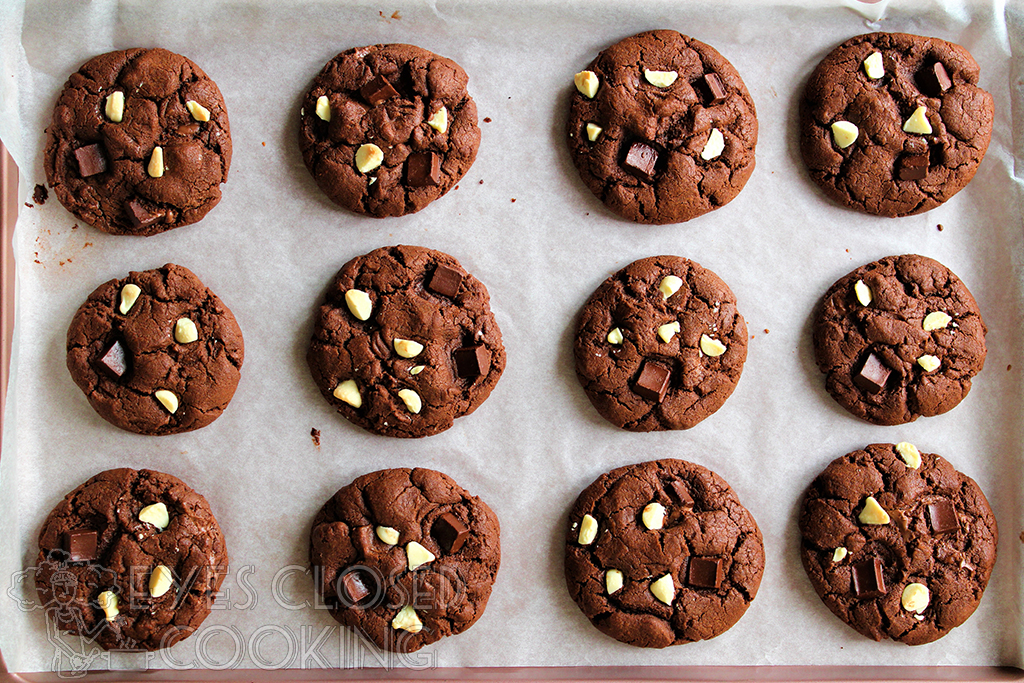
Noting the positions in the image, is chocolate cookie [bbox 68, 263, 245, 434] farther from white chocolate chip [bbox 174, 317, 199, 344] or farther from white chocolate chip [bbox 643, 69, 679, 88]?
white chocolate chip [bbox 643, 69, 679, 88]

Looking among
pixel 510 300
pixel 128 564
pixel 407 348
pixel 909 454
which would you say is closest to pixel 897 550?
pixel 909 454

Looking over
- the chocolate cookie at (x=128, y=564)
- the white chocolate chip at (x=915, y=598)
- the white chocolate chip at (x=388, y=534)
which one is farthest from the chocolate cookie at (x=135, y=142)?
the white chocolate chip at (x=915, y=598)

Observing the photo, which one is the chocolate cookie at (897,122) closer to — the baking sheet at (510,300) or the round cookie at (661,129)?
the baking sheet at (510,300)

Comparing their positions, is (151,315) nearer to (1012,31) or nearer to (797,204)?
(797,204)

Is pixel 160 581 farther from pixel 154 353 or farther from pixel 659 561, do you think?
pixel 659 561

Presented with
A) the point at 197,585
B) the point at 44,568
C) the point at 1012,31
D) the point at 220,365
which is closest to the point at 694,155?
the point at 1012,31

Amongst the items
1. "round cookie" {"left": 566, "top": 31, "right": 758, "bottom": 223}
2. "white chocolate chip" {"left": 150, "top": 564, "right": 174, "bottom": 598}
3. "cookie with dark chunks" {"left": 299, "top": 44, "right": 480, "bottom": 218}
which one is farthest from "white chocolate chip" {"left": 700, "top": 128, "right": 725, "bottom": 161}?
"white chocolate chip" {"left": 150, "top": 564, "right": 174, "bottom": 598}
